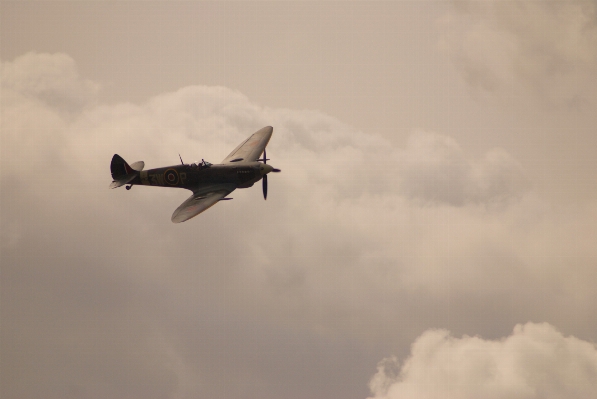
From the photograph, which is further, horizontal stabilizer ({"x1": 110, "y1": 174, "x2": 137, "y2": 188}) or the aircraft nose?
horizontal stabilizer ({"x1": 110, "y1": 174, "x2": 137, "y2": 188})

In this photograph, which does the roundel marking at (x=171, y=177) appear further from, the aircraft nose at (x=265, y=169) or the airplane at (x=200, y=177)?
the aircraft nose at (x=265, y=169)

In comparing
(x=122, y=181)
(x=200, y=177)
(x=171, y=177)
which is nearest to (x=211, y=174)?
(x=200, y=177)

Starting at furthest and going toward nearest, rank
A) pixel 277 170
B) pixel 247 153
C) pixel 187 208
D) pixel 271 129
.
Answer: pixel 271 129 < pixel 247 153 < pixel 277 170 < pixel 187 208

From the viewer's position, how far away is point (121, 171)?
6388cm

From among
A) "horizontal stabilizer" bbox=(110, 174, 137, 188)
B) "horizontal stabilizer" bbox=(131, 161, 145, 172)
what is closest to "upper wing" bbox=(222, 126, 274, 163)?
"horizontal stabilizer" bbox=(131, 161, 145, 172)

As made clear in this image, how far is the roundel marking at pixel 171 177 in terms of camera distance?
62.4 meters

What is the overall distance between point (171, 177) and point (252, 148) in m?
9.83

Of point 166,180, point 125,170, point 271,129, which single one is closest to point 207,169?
point 166,180

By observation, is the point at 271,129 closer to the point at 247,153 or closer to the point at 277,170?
the point at 247,153

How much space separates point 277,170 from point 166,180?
34.4ft

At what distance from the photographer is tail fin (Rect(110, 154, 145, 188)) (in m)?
63.5

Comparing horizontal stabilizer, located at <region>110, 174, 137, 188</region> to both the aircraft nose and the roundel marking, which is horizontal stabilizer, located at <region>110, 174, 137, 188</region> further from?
the aircraft nose

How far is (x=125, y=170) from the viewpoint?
63.8 meters

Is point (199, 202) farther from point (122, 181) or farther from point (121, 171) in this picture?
point (121, 171)
